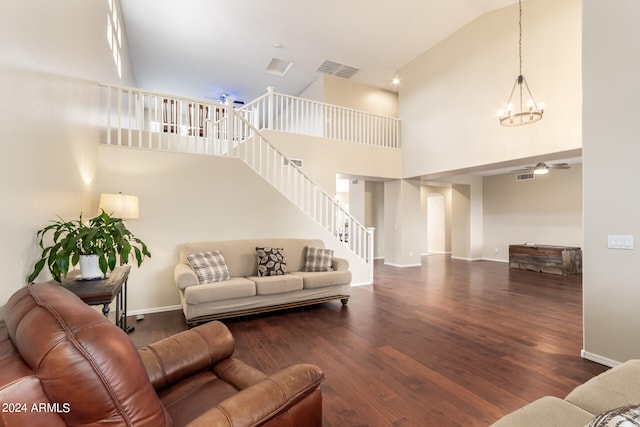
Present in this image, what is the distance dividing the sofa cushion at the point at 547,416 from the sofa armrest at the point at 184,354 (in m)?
1.32

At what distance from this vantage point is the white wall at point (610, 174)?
7.88 feet

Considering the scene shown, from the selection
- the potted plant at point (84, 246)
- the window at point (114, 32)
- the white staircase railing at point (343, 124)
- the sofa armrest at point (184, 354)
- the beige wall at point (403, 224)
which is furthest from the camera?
the beige wall at point (403, 224)

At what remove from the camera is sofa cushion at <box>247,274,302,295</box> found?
3.82 metres

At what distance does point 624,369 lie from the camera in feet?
4.88

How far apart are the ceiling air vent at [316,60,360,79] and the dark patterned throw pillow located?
5308mm

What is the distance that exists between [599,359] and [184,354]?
3339mm

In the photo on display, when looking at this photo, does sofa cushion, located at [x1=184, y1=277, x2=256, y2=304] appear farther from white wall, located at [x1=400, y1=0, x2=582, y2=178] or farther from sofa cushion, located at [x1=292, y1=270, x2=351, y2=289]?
white wall, located at [x1=400, y1=0, x2=582, y2=178]

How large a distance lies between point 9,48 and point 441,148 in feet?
22.4

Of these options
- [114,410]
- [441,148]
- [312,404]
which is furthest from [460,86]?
[114,410]

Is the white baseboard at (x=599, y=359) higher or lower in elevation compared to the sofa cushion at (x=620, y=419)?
lower

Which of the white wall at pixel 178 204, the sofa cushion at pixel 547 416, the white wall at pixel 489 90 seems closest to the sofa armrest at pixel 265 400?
the sofa cushion at pixel 547 416

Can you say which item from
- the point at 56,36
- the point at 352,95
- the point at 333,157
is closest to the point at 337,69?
the point at 352,95

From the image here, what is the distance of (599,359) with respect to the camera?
262cm

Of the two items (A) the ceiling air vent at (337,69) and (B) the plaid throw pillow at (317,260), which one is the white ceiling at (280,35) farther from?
(B) the plaid throw pillow at (317,260)
